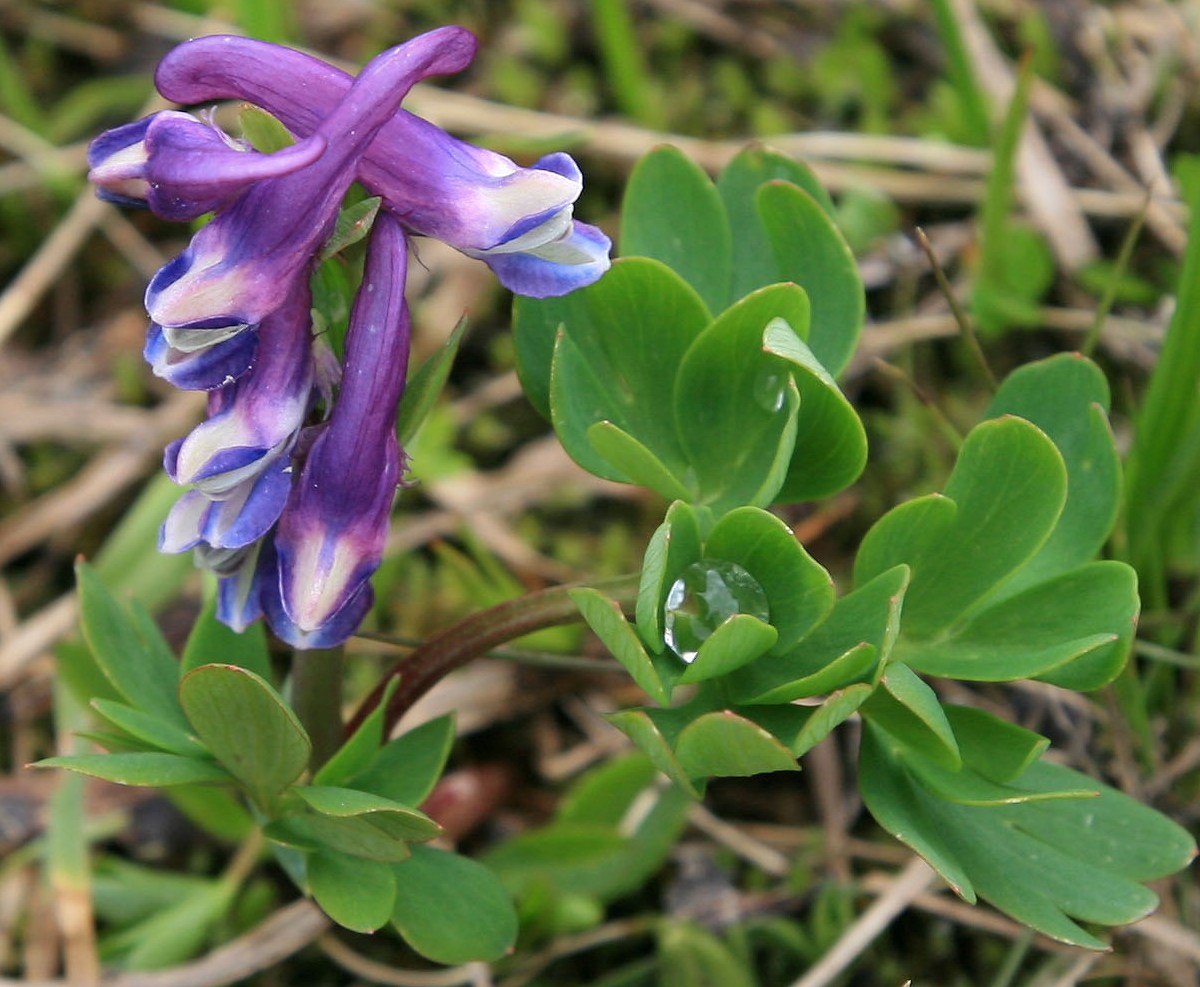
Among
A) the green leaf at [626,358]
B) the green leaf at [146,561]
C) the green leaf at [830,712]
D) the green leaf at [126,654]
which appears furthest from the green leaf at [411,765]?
the green leaf at [146,561]


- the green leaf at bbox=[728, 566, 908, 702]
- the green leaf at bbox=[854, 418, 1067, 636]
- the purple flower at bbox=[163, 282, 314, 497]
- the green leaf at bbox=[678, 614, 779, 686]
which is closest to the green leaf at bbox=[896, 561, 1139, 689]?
the green leaf at bbox=[854, 418, 1067, 636]

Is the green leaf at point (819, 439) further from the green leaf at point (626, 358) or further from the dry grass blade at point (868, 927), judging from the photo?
the dry grass blade at point (868, 927)

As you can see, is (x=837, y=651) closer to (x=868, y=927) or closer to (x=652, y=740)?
(x=652, y=740)

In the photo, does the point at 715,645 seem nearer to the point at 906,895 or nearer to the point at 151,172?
the point at 151,172

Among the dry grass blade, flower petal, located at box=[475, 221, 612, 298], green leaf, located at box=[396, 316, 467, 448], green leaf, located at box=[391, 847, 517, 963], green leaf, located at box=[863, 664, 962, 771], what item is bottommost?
the dry grass blade

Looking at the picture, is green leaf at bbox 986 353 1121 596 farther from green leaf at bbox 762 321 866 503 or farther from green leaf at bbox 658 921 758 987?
green leaf at bbox 658 921 758 987

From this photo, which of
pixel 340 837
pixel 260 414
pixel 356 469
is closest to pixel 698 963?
pixel 340 837
